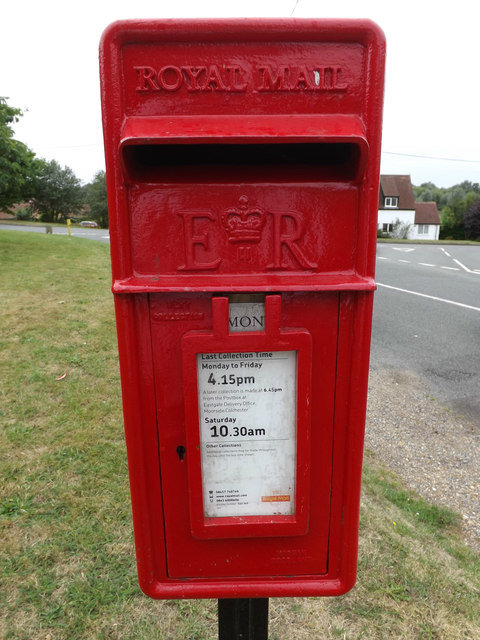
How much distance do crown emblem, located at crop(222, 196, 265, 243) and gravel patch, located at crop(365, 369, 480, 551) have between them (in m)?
2.44

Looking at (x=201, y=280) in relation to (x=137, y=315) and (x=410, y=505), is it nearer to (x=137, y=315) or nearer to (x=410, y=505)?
(x=137, y=315)

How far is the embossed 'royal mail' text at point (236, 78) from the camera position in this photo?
42.3 inches

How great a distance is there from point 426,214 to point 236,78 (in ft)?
150

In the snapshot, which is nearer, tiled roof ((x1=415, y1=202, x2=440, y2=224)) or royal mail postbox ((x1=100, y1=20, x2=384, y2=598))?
royal mail postbox ((x1=100, y1=20, x2=384, y2=598))

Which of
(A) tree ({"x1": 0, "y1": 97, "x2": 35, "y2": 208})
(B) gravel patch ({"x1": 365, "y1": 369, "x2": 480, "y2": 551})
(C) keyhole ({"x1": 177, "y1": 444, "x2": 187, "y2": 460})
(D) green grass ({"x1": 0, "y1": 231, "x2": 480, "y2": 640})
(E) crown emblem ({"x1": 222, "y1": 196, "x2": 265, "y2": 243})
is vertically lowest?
(B) gravel patch ({"x1": 365, "y1": 369, "x2": 480, "y2": 551})

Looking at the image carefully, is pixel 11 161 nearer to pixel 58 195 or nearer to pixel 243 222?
pixel 243 222

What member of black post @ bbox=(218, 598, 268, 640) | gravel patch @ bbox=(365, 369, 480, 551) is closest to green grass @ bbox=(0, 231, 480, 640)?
gravel patch @ bbox=(365, 369, 480, 551)

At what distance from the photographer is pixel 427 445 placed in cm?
359

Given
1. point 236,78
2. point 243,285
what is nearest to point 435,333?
point 243,285

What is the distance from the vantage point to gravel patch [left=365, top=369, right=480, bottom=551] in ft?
9.83

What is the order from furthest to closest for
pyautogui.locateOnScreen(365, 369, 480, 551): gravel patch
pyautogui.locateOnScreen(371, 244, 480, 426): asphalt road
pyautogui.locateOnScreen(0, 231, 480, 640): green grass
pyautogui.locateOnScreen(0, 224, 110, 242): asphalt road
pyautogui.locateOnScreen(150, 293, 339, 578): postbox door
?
pyautogui.locateOnScreen(0, 224, 110, 242): asphalt road < pyautogui.locateOnScreen(371, 244, 480, 426): asphalt road < pyautogui.locateOnScreen(365, 369, 480, 551): gravel patch < pyautogui.locateOnScreen(0, 231, 480, 640): green grass < pyautogui.locateOnScreen(150, 293, 339, 578): postbox door

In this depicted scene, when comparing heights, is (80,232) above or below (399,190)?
below

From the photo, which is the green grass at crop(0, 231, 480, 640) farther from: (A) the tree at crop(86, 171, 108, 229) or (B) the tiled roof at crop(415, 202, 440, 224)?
(B) the tiled roof at crop(415, 202, 440, 224)

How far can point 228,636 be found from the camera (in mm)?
1610
